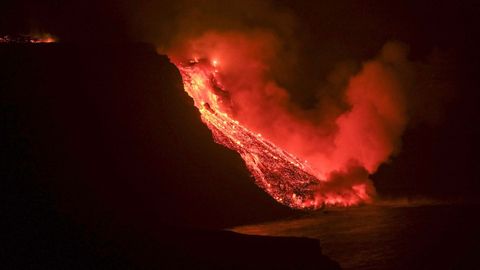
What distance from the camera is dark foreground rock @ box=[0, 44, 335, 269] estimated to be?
1262 centimetres

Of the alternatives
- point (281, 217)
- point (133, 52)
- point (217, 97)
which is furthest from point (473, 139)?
point (133, 52)

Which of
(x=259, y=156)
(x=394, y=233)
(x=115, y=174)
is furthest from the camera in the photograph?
(x=259, y=156)

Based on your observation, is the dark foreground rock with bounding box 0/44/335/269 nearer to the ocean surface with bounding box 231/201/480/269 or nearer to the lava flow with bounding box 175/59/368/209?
the lava flow with bounding box 175/59/368/209

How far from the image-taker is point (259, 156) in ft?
108

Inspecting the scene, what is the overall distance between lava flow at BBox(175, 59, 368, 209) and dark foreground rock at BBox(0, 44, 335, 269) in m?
2.08

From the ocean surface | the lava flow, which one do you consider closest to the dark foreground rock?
the lava flow

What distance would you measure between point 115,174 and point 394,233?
12.2 meters

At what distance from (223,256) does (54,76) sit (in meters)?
15.9

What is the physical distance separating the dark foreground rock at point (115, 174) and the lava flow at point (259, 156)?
2077mm

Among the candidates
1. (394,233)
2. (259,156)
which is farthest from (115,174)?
(394,233)

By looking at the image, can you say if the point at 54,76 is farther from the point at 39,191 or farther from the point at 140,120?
the point at 39,191

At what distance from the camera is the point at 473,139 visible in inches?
2697

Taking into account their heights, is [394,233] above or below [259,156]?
below

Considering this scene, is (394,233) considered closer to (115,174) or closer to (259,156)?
(259,156)
